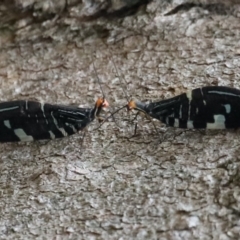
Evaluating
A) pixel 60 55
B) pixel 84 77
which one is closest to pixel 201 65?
pixel 84 77

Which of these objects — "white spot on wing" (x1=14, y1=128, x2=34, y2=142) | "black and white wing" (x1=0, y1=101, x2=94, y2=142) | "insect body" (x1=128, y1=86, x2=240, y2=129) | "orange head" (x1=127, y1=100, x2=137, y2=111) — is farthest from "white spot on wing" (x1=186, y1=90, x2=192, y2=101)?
"white spot on wing" (x1=14, y1=128, x2=34, y2=142)

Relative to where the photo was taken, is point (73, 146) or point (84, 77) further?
point (84, 77)

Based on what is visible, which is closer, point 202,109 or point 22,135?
point 202,109

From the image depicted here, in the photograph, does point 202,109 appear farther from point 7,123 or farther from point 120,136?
point 7,123

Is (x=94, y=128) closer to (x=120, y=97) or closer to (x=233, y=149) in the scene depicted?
(x=120, y=97)

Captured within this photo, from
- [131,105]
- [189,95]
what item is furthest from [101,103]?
[189,95]

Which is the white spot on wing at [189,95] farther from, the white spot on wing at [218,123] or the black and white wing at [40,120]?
the black and white wing at [40,120]
